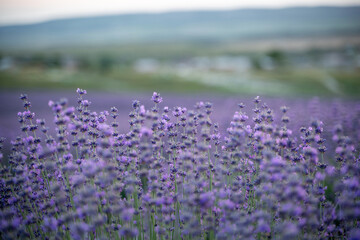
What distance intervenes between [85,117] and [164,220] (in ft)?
5.09

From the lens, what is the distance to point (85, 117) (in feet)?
11.3

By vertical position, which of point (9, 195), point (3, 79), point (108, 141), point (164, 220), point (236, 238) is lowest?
point (236, 238)

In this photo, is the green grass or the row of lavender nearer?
the row of lavender

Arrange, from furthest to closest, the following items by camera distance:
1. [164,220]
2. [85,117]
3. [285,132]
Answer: [85,117] → [285,132] → [164,220]

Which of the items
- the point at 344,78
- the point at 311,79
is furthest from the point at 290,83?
the point at 344,78

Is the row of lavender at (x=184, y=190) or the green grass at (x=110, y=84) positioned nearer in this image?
the row of lavender at (x=184, y=190)

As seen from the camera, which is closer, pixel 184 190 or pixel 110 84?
pixel 184 190

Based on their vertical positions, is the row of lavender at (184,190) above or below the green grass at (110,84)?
below

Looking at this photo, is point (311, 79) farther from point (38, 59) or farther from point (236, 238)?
point (38, 59)

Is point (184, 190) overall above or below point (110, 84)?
below

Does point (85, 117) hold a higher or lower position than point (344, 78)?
lower

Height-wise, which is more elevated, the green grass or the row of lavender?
the green grass

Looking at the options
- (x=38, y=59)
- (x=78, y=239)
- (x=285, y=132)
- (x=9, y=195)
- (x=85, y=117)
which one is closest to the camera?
(x=78, y=239)

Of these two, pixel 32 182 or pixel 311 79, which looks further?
pixel 311 79
